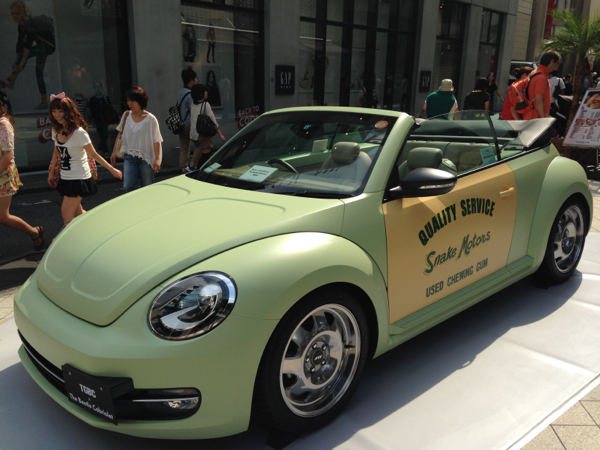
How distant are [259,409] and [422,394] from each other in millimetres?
1082

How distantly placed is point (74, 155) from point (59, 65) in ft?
16.7

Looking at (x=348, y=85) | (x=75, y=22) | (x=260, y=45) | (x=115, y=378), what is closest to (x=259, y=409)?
(x=115, y=378)

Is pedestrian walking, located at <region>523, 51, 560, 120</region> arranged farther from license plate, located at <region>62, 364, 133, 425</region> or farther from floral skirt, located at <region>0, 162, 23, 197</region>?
license plate, located at <region>62, 364, 133, 425</region>

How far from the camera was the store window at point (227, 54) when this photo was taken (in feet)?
36.0

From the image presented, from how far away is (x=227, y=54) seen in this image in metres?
11.9

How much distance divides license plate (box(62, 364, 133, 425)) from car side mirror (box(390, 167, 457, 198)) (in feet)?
5.40

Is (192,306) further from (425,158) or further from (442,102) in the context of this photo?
(442,102)

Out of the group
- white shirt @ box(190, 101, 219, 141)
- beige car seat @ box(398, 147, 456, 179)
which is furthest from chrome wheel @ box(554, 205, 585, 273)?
white shirt @ box(190, 101, 219, 141)

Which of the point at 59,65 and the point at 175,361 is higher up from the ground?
the point at 59,65

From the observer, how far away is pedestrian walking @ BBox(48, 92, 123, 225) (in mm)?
5000

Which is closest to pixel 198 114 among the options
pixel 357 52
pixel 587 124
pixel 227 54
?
pixel 227 54

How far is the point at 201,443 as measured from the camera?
2.53m

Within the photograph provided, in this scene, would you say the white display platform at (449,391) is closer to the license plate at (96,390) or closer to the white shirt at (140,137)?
the license plate at (96,390)

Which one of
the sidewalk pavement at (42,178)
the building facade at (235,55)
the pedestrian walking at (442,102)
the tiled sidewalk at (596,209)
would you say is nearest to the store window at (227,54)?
the building facade at (235,55)
